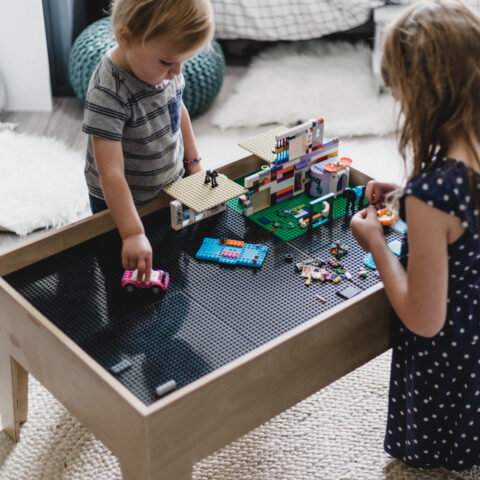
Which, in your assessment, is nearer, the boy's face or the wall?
the boy's face

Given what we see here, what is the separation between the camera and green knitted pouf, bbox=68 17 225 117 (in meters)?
2.37

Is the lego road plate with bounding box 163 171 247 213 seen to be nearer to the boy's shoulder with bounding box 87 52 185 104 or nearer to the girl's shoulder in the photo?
the boy's shoulder with bounding box 87 52 185 104

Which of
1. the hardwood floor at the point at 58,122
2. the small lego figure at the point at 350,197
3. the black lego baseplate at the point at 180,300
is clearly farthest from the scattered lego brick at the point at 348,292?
the hardwood floor at the point at 58,122

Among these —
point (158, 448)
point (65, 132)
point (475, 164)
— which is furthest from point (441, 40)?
point (65, 132)

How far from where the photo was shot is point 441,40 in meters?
0.96

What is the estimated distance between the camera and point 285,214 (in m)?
1.41

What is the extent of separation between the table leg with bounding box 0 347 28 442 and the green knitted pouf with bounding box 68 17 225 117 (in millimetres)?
1258

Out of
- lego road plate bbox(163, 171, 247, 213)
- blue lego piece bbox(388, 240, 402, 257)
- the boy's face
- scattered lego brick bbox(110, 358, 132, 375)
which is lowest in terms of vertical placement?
scattered lego brick bbox(110, 358, 132, 375)

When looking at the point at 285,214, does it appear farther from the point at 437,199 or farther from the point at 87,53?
the point at 87,53

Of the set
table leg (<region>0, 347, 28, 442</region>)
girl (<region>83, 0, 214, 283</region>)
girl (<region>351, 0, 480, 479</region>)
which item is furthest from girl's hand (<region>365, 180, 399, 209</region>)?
table leg (<region>0, 347, 28, 442</region>)

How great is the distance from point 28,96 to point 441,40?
1.90m

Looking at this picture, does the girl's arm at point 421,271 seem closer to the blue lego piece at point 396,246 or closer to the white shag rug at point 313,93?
the blue lego piece at point 396,246

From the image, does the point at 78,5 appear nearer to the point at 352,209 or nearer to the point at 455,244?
the point at 352,209

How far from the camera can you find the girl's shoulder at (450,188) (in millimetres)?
991
